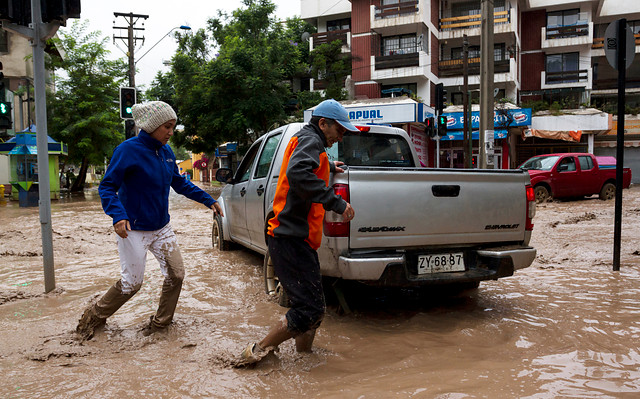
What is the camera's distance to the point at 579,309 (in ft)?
15.0

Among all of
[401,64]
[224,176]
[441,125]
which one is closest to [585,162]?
[441,125]

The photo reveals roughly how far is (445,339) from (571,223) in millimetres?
8348

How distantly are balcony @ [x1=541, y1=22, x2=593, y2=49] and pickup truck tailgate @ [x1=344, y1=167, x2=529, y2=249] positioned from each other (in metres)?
32.0

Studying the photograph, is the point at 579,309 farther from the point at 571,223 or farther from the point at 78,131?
the point at 78,131

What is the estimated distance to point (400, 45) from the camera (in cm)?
3164

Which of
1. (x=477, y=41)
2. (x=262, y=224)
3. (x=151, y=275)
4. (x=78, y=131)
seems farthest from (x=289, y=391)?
(x=477, y=41)

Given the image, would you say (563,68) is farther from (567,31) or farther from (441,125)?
(441,125)

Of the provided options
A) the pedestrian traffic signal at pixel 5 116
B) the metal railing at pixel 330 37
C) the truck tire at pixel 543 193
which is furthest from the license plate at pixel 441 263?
the metal railing at pixel 330 37

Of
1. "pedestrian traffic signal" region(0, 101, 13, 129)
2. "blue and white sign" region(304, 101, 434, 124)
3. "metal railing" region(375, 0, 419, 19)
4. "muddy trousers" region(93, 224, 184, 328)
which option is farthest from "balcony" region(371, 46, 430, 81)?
"muddy trousers" region(93, 224, 184, 328)

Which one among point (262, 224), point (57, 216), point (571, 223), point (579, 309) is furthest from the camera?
point (57, 216)

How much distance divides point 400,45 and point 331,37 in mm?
6211

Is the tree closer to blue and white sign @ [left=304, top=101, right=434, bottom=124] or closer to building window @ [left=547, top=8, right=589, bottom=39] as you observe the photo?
blue and white sign @ [left=304, top=101, right=434, bottom=124]

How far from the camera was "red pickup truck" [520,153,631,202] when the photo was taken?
50.0 feet

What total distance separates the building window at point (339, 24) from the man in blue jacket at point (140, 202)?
35.4 m
